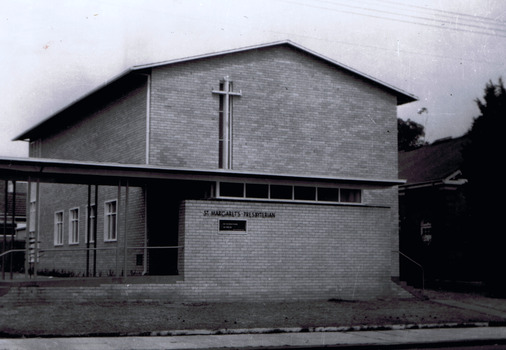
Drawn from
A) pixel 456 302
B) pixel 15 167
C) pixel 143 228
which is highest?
pixel 15 167

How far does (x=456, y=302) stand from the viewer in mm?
21766

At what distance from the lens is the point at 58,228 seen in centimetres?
3300

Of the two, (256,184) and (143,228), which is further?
(143,228)

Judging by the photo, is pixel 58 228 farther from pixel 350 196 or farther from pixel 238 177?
pixel 350 196

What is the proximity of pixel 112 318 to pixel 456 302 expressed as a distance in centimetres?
1064

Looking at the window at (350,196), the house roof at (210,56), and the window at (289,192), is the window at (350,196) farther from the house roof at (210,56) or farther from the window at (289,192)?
the house roof at (210,56)

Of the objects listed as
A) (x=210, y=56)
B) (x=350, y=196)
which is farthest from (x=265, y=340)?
(x=210, y=56)

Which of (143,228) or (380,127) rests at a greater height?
(380,127)

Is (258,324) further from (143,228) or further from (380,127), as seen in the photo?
(380,127)

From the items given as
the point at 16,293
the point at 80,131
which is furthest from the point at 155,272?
the point at 80,131

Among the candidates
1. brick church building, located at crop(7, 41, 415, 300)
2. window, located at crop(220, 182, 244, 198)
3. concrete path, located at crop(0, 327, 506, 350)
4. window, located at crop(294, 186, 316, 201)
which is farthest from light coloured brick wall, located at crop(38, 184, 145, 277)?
concrete path, located at crop(0, 327, 506, 350)

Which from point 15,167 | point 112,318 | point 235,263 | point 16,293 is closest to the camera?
point 112,318

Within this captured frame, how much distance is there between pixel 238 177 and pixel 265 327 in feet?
20.9

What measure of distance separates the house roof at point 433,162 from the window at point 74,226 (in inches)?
580
